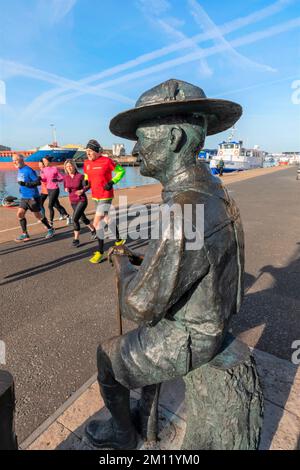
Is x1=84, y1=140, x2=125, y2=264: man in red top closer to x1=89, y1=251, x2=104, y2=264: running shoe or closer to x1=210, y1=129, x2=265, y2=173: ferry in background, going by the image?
x1=89, y1=251, x2=104, y2=264: running shoe

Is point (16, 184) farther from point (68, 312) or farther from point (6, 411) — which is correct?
point (6, 411)

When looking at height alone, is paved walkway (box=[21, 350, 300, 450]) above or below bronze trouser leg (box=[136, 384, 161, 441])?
below

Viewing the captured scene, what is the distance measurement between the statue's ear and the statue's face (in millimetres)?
29

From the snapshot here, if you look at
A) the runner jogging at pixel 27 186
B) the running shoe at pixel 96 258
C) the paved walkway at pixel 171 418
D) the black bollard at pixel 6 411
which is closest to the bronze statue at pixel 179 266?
the black bollard at pixel 6 411

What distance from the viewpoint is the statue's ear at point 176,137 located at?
50.4 inches

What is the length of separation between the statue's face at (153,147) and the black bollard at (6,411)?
108 centimetres

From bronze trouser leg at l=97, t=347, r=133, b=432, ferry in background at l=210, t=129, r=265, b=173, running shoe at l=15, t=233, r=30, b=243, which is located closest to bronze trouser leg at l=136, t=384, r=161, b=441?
bronze trouser leg at l=97, t=347, r=133, b=432

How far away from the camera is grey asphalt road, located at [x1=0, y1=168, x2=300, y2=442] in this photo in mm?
2552

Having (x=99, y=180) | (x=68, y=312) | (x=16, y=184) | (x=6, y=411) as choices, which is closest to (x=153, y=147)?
(x=6, y=411)

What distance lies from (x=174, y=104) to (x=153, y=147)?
21 cm

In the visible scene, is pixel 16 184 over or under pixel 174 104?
under

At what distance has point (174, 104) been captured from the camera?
1.22 meters

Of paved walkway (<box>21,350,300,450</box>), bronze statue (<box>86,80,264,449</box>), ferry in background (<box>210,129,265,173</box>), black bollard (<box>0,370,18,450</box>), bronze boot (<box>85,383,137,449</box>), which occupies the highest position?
ferry in background (<box>210,129,265,173</box>)

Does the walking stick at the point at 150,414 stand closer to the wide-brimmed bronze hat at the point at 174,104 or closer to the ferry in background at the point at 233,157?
the wide-brimmed bronze hat at the point at 174,104
